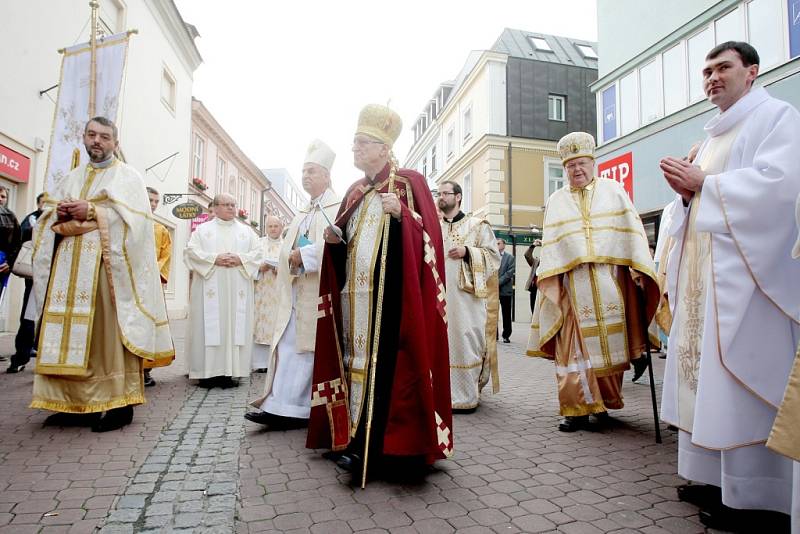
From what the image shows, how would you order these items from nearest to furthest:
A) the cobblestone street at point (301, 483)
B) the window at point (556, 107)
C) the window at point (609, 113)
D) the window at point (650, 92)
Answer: the cobblestone street at point (301, 483)
the window at point (650, 92)
the window at point (609, 113)
the window at point (556, 107)

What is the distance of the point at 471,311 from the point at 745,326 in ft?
9.45

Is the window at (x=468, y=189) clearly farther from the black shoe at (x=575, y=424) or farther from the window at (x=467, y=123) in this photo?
the black shoe at (x=575, y=424)

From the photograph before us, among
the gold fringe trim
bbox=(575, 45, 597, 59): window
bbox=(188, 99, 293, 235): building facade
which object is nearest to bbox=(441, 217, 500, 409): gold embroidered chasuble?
the gold fringe trim

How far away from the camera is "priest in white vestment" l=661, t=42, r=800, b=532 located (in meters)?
2.28

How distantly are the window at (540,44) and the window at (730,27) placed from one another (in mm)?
14101

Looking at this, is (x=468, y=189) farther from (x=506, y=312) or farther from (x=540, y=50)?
(x=506, y=312)

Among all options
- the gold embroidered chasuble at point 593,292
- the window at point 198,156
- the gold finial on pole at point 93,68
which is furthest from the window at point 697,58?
the window at point 198,156

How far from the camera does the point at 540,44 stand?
82.2ft

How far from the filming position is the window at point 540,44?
24.5 metres

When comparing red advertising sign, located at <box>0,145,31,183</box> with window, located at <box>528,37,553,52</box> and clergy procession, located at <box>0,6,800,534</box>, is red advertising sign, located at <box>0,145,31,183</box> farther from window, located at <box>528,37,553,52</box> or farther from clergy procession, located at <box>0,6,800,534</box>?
window, located at <box>528,37,553,52</box>

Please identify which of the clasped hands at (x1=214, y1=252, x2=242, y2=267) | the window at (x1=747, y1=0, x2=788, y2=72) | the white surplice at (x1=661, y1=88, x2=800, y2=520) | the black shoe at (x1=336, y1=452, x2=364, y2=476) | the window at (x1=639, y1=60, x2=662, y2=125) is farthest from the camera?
the window at (x1=639, y1=60, x2=662, y2=125)

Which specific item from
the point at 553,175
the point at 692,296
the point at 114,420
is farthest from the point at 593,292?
the point at 553,175

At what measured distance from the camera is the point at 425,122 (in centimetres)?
3506

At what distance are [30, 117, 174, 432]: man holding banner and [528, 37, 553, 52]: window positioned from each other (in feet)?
77.8
